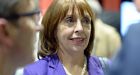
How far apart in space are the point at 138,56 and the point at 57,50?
125 cm

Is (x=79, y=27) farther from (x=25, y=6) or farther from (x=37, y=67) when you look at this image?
(x=25, y=6)

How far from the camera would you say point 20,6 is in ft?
5.54

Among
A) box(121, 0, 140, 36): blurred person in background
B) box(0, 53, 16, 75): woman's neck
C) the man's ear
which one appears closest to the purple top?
box(0, 53, 16, 75): woman's neck

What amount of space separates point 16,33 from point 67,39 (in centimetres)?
110

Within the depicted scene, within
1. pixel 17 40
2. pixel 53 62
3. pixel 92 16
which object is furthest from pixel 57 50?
pixel 17 40

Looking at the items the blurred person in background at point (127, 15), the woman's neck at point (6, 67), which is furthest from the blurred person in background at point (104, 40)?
the woman's neck at point (6, 67)

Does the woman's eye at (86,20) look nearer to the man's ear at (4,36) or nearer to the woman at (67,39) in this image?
the woman at (67,39)

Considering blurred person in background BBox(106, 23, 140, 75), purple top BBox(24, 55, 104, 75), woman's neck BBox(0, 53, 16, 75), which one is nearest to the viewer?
blurred person in background BBox(106, 23, 140, 75)

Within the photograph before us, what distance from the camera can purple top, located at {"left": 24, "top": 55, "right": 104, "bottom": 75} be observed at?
2719 millimetres

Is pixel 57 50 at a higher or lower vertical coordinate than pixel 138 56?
lower

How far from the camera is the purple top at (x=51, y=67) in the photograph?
2.72 metres

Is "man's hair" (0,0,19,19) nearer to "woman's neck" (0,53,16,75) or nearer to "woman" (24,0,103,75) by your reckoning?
"woman's neck" (0,53,16,75)

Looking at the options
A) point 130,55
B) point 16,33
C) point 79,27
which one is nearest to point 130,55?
point 130,55

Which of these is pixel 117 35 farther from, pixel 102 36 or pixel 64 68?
pixel 64 68
